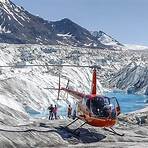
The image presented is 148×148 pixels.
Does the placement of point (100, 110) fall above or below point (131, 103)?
above

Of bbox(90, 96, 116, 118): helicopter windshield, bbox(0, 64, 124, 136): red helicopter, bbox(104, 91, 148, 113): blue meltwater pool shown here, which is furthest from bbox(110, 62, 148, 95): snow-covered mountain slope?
bbox(90, 96, 116, 118): helicopter windshield

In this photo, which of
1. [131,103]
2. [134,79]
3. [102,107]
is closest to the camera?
[102,107]

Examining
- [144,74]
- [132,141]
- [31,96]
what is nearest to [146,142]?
[132,141]

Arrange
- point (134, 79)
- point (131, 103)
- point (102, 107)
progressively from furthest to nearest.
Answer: point (134, 79) < point (131, 103) < point (102, 107)

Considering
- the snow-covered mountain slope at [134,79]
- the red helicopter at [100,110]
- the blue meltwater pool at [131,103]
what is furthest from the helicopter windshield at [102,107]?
the snow-covered mountain slope at [134,79]

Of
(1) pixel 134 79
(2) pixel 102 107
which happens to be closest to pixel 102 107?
(2) pixel 102 107

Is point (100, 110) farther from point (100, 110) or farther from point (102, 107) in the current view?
A: point (102, 107)

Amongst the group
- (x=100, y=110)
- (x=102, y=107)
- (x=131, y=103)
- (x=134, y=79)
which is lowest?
(x=131, y=103)
